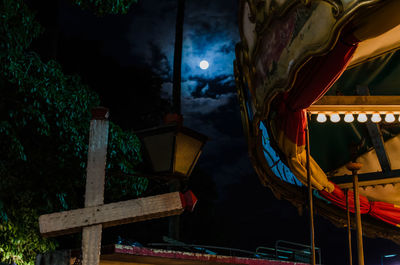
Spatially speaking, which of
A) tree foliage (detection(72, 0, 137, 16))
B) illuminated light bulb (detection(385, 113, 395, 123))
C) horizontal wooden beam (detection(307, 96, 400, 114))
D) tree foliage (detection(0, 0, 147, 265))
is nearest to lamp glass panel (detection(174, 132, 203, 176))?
horizontal wooden beam (detection(307, 96, 400, 114))

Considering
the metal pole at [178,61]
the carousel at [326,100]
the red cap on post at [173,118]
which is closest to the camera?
the carousel at [326,100]

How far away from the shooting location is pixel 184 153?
5.21 meters

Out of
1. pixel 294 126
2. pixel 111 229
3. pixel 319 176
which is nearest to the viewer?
pixel 294 126

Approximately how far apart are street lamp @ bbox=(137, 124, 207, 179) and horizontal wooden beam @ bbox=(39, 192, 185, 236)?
594 millimetres

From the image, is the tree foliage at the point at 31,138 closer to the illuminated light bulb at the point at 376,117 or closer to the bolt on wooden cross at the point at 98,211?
the bolt on wooden cross at the point at 98,211

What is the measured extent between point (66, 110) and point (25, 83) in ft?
3.15

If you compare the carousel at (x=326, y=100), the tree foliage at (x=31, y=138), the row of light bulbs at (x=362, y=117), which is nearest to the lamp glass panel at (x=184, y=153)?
the carousel at (x=326, y=100)

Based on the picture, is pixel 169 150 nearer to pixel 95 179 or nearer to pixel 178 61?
pixel 95 179

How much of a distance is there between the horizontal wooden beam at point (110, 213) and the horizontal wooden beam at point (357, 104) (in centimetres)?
190

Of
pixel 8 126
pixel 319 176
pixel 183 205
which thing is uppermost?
pixel 8 126

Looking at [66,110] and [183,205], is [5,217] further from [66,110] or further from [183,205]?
[183,205]

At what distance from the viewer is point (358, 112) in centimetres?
543

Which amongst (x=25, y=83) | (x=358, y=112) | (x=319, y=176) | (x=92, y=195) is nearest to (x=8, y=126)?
(x=25, y=83)

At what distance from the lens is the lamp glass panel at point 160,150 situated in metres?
5.12
